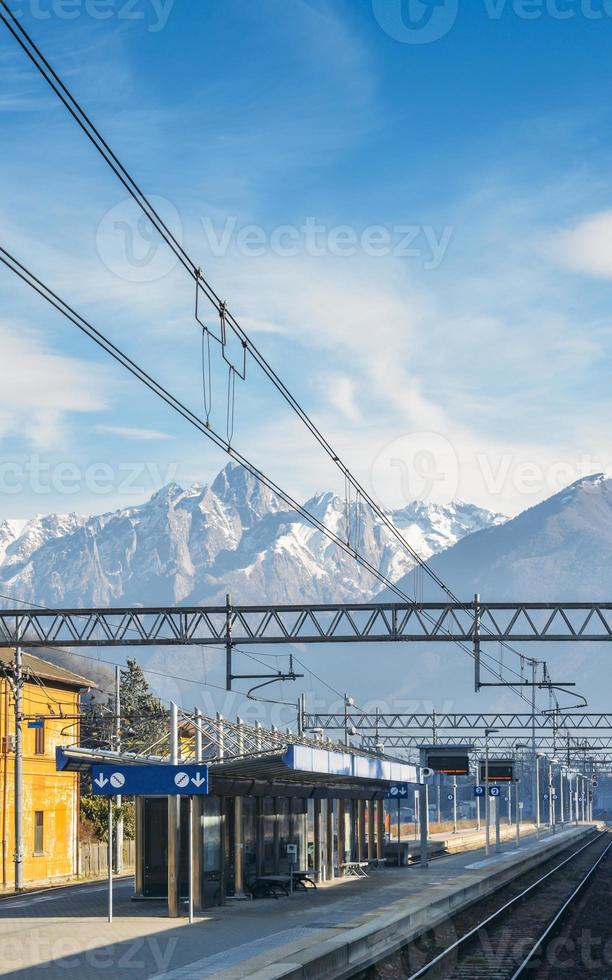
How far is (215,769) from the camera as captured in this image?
1320 inches

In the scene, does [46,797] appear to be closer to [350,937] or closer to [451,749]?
[451,749]

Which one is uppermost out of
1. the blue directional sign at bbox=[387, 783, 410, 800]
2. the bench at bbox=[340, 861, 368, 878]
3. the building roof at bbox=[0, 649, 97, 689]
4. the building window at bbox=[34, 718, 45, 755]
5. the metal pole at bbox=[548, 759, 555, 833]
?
the building roof at bbox=[0, 649, 97, 689]

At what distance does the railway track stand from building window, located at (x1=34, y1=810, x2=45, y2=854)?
20007 mm

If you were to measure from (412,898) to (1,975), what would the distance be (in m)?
17.8

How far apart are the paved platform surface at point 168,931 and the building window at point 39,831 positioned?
33.3 feet

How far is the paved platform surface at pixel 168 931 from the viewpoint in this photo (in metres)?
22.7

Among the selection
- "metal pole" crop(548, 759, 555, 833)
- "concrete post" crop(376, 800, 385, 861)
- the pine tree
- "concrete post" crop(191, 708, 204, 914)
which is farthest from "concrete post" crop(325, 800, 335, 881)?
"metal pole" crop(548, 759, 555, 833)

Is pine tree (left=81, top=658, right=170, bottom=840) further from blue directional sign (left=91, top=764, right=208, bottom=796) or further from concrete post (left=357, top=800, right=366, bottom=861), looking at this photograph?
concrete post (left=357, top=800, right=366, bottom=861)

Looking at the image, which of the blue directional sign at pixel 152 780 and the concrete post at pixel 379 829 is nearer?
the blue directional sign at pixel 152 780

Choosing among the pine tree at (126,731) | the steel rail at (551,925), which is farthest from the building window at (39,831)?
the steel rail at (551,925)

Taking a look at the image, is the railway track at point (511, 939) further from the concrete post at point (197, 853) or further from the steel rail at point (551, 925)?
the concrete post at point (197, 853)

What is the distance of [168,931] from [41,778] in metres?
27.8

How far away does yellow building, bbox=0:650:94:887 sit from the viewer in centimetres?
5144

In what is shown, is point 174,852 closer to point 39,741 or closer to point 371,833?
point 39,741
